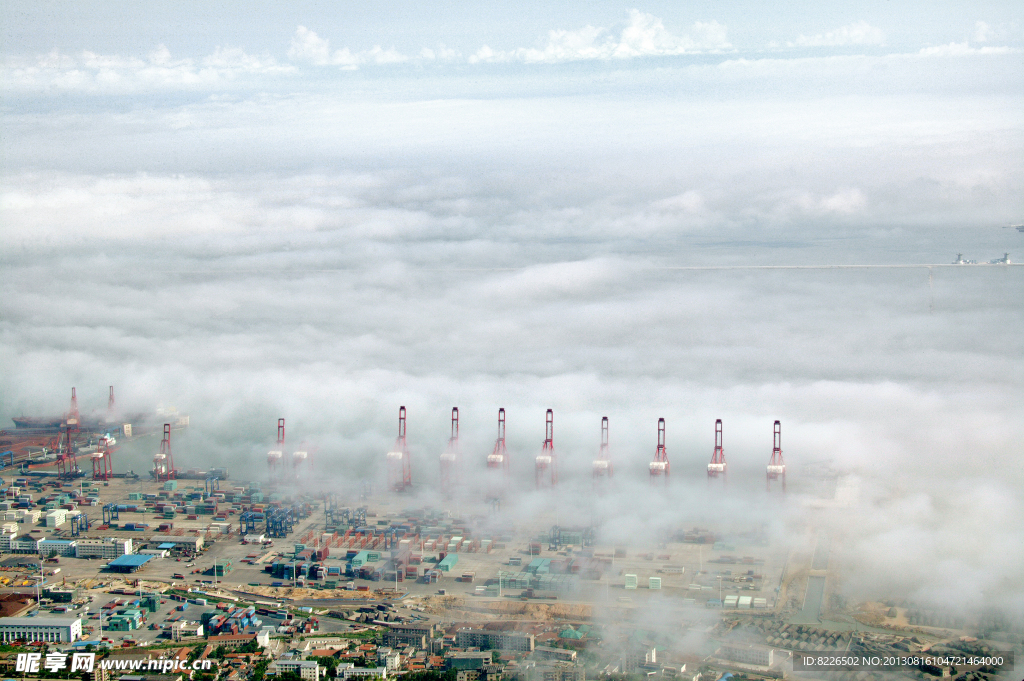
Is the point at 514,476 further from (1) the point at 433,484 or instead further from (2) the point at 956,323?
(2) the point at 956,323

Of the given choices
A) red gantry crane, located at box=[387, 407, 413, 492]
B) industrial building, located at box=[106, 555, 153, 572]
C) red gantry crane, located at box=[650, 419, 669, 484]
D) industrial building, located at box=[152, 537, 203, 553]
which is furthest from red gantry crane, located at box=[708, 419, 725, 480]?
industrial building, located at box=[106, 555, 153, 572]

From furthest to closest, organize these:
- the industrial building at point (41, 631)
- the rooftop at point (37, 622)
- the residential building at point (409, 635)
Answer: the rooftop at point (37, 622) < the industrial building at point (41, 631) < the residential building at point (409, 635)

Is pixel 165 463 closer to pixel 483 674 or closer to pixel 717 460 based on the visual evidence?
pixel 717 460

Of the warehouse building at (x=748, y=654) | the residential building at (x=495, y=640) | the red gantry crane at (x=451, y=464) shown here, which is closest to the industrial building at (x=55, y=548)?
the red gantry crane at (x=451, y=464)

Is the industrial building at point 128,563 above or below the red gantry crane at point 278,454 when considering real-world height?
below

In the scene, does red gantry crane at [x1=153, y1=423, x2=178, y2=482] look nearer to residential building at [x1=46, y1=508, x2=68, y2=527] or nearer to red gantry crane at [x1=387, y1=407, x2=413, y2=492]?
residential building at [x1=46, y1=508, x2=68, y2=527]

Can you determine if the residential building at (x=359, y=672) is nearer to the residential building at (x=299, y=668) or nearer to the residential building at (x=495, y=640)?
the residential building at (x=299, y=668)

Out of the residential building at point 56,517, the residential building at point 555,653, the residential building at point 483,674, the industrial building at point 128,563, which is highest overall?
the residential building at point 56,517
